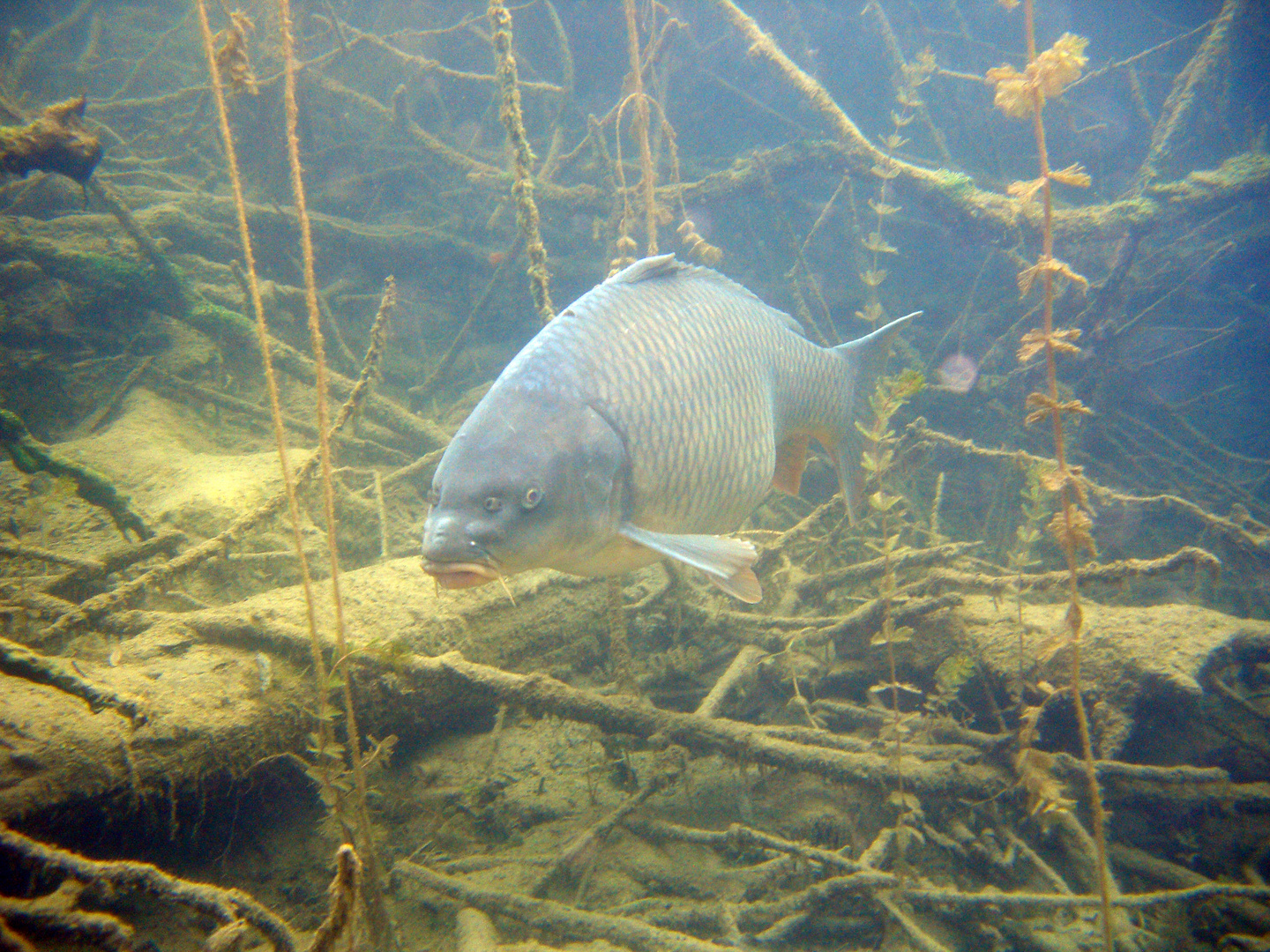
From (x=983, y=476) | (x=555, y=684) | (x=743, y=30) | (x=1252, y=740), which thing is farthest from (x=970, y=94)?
(x=555, y=684)

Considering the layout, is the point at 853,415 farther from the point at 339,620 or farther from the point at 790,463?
the point at 339,620

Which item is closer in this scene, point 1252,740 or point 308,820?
point 308,820

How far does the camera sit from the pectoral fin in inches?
80.5

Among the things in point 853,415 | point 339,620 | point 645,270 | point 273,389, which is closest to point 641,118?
point 645,270

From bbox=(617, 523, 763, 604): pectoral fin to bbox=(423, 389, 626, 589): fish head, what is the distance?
19 centimetres

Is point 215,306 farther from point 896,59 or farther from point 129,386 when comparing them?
point 896,59

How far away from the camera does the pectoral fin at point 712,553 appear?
2.04 m

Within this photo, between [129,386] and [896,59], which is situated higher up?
[896,59]

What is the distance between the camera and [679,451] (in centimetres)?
242

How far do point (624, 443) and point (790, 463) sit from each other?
1.75 meters

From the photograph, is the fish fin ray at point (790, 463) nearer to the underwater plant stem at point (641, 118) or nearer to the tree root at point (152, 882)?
the underwater plant stem at point (641, 118)

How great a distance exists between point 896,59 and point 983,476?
7.66 meters

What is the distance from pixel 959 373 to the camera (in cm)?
737

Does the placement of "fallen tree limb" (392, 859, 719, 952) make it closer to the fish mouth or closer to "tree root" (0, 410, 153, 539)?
the fish mouth
